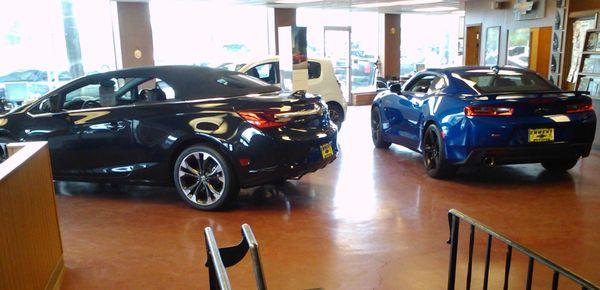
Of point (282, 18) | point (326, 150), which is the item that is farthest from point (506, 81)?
point (282, 18)

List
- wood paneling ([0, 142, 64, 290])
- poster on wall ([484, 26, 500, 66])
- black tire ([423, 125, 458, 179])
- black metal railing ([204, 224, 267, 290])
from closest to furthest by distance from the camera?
black metal railing ([204, 224, 267, 290])
wood paneling ([0, 142, 64, 290])
black tire ([423, 125, 458, 179])
poster on wall ([484, 26, 500, 66])

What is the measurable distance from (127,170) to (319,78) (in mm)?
4757

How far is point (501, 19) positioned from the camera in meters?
11.0

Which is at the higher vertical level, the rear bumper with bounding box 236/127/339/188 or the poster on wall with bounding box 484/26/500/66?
the poster on wall with bounding box 484/26/500/66

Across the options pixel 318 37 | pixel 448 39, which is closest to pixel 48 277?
pixel 318 37

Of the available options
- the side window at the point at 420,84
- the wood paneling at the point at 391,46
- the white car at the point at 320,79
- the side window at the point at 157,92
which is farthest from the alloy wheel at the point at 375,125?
the wood paneling at the point at 391,46

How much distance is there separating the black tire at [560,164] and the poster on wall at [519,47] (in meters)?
5.35

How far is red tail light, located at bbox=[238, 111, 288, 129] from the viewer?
422 centimetres

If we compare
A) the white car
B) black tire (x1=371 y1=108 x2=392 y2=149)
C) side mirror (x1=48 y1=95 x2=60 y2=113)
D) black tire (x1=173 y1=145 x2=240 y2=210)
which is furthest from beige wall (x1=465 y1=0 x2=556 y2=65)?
side mirror (x1=48 y1=95 x2=60 y2=113)

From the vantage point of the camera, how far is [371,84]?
54.1ft

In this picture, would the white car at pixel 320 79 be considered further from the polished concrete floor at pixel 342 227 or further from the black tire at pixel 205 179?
the black tire at pixel 205 179

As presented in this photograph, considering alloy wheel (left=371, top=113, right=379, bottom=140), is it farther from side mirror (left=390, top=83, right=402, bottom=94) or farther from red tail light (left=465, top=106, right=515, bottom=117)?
red tail light (left=465, top=106, right=515, bottom=117)

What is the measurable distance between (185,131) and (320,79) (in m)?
4.70

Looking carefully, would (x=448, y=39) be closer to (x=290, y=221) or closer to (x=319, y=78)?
(x=319, y=78)
